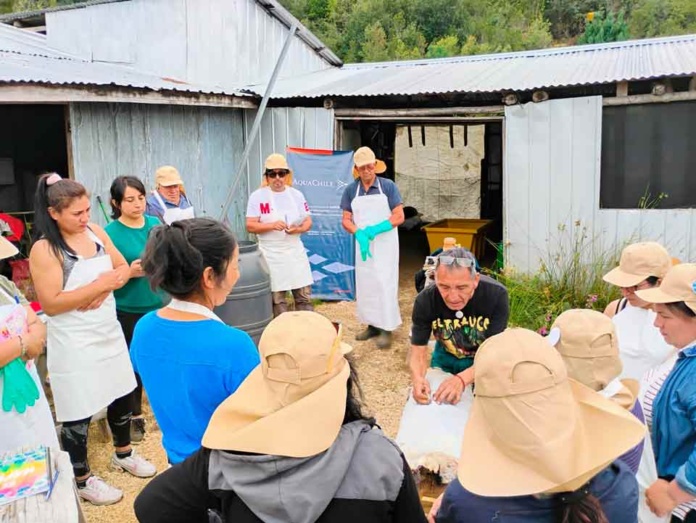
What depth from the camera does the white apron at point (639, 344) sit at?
2477 mm

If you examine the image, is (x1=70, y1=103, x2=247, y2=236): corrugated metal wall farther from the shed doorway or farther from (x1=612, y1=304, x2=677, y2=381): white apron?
(x1=612, y1=304, x2=677, y2=381): white apron

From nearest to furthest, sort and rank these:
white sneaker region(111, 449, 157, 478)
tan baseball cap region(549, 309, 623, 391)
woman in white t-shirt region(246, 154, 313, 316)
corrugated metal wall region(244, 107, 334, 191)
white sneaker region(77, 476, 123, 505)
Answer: tan baseball cap region(549, 309, 623, 391) < white sneaker region(77, 476, 123, 505) < white sneaker region(111, 449, 157, 478) < woman in white t-shirt region(246, 154, 313, 316) < corrugated metal wall region(244, 107, 334, 191)

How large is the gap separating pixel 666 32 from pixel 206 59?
1063 inches

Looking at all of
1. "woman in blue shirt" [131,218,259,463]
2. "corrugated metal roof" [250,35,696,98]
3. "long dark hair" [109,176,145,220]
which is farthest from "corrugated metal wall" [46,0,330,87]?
"woman in blue shirt" [131,218,259,463]

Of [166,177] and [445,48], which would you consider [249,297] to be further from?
[445,48]

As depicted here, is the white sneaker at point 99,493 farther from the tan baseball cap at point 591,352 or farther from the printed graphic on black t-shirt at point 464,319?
the tan baseball cap at point 591,352

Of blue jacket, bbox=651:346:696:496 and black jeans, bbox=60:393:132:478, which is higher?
blue jacket, bbox=651:346:696:496

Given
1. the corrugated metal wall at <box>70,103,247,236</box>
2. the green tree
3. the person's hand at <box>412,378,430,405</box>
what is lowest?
the person's hand at <box>412,378,430,405</box>

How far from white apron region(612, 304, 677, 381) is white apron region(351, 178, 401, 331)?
9.54 ft

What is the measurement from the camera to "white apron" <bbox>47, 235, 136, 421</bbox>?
3.05 m

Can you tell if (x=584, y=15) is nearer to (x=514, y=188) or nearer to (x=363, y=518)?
(x=514, y=188)

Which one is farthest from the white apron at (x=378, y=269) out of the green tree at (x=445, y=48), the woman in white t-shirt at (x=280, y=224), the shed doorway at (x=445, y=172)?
the green tree at (x=445, y=48)

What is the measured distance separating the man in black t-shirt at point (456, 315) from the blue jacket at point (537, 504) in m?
1.34

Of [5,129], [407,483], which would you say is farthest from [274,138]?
[407,483]
